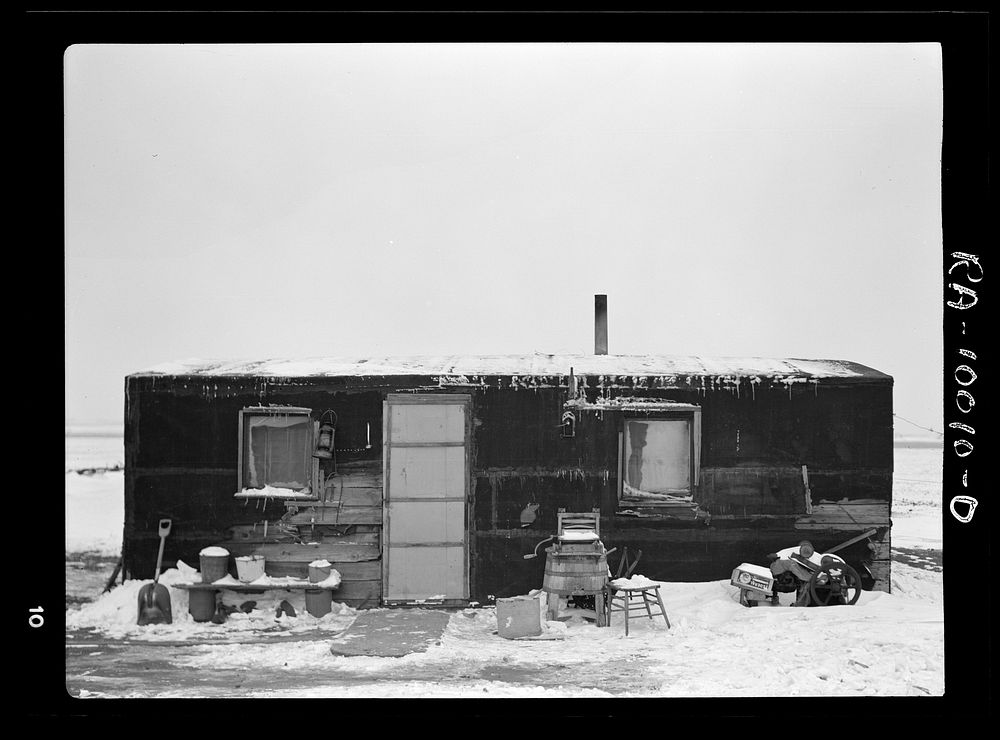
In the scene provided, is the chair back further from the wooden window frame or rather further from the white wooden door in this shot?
the wooden window frame

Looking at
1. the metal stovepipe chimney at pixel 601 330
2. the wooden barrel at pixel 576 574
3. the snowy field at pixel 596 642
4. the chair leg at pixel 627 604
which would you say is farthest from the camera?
the metal stovepipe chimney at pixel 601 330

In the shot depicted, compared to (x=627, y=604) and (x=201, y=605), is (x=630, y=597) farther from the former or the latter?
(x=201, y=605)

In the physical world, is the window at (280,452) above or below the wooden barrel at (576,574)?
above

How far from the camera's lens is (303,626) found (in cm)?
830

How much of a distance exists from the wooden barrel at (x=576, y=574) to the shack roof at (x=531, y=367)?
1.83m

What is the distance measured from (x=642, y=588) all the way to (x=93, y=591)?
17.0 feet

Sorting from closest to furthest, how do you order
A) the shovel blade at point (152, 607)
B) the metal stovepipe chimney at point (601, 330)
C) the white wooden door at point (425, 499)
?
the shovel blade at point (152, 607) → the white wooden door at point (425, 499) → the metal stovepipe chimney at point (601, 330)

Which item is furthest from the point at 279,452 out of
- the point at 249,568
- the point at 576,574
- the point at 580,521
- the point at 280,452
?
the point at 576,574

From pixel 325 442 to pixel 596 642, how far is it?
324 cm

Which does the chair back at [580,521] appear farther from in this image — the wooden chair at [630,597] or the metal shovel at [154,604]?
the metal shovel at [154,604]

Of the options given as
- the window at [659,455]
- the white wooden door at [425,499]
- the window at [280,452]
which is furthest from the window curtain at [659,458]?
the window at [280,452]

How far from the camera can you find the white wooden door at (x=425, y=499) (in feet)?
28.8
